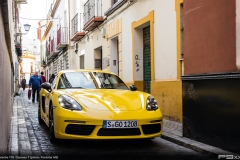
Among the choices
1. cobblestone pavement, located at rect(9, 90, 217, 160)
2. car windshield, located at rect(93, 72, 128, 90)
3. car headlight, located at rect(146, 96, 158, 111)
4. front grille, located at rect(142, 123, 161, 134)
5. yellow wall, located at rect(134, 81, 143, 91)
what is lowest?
cobblestone pavement, located at rect(9, 90, 217, 160)

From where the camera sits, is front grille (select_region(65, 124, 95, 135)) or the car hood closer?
front grille (select_region(65, 124, 95, 135))

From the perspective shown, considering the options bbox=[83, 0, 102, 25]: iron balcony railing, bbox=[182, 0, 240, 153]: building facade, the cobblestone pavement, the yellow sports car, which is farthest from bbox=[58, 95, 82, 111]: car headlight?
bbox=[83, 0, 102, 25]: iron balcony railing

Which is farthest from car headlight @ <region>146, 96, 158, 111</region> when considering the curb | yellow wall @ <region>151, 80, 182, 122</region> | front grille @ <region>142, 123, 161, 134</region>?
yellow wall @ <region>151, 80, 182, 122</region>

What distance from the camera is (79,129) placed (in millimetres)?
5324

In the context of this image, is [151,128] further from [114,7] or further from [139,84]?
[114,7]

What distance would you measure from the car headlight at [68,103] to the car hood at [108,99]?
0.09m

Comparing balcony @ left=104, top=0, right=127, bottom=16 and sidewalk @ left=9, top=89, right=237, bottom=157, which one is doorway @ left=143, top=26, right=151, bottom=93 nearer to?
balcony @ left=104, top=0, right=127, bottom=16

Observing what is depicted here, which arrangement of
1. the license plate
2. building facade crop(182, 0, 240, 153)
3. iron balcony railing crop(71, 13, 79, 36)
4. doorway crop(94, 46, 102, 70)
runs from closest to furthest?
building facade crop(182, 0, 240, 153) → the license plate → doorway crop(94, 46, 102, 70) → iron balcony railing crop(71, 13, 79, 36)

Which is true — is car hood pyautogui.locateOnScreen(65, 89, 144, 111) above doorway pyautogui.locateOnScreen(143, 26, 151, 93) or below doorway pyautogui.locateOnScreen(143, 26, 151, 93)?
below

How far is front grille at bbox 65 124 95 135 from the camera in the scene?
5.28 meters

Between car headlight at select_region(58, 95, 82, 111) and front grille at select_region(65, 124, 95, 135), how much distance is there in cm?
30

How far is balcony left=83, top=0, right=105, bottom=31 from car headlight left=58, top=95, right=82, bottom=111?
11.0m

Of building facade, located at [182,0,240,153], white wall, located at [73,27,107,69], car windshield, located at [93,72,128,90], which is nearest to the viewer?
building facade, located at [182,0,240,153]

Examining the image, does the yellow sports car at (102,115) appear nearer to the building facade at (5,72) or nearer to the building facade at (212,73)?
the building facade at (212,73)
